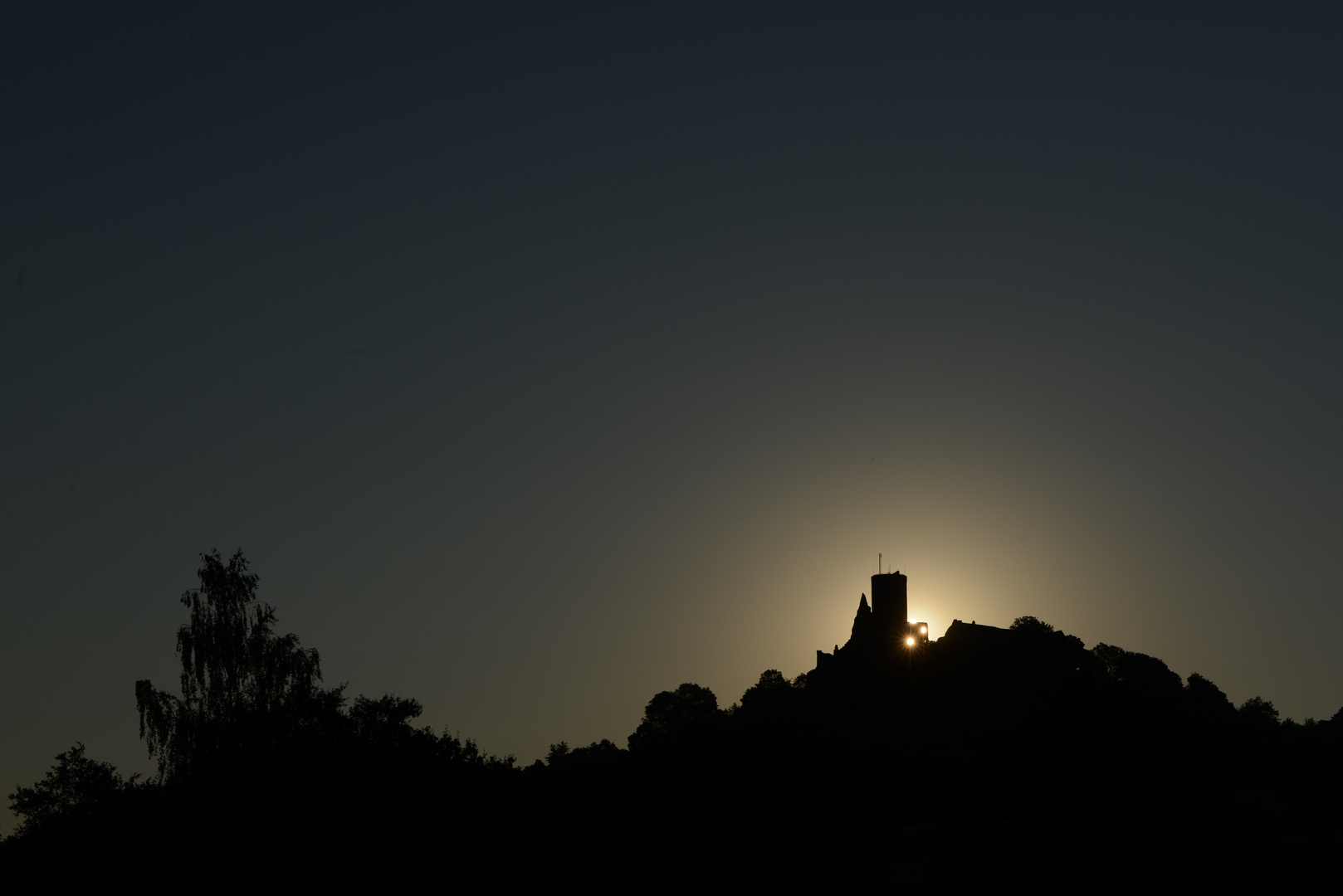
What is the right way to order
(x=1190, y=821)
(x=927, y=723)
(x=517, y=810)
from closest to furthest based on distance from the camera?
(x=517, y=810) → (x=1190, y=821) → (x=927, y=723)

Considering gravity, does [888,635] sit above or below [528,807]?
above

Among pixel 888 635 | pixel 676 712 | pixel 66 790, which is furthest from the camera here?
pixel 676 712

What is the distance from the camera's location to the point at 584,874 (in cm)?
3947

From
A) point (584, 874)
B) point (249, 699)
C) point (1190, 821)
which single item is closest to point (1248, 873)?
point (1190, 821)

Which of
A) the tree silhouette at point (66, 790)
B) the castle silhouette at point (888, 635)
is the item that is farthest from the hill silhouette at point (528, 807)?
the castle silhouette at point (888, 635)

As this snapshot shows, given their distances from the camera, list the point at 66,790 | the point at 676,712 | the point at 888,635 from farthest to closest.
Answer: the point at 676,712 < the point at 888,635 < the point at 66,790

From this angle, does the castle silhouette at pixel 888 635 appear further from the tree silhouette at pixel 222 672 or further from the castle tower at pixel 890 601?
the tree silhouette at pixel 222 672

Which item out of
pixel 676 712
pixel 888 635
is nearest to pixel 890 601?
pixel 888 635

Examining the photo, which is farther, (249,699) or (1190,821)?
(249,699)

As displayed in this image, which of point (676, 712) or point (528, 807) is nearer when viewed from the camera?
point (528, 807)

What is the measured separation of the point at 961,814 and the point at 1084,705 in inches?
258

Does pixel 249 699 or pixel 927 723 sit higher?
pixel 927 723

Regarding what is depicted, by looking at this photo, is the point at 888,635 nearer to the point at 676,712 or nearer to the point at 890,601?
the point at 890,601

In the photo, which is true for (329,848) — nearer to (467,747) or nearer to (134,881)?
(134,881)
